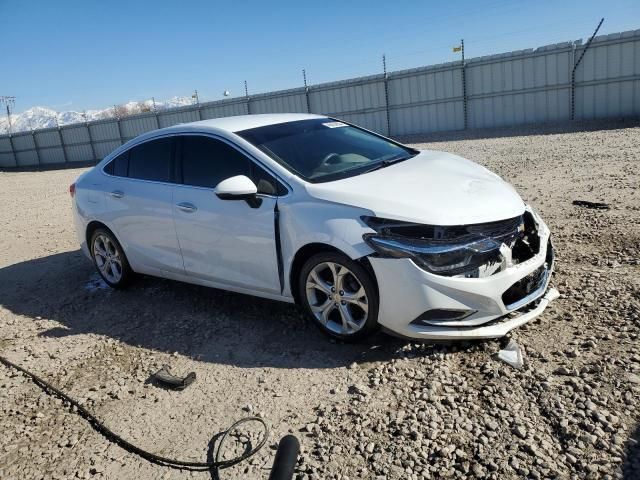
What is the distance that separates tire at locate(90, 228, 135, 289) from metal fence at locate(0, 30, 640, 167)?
17.4 meters

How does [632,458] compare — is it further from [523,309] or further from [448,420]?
[523,309]

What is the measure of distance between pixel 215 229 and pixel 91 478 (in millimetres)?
2044

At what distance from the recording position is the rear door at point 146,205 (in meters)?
4.88

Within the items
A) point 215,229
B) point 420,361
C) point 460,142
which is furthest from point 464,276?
point 460,142

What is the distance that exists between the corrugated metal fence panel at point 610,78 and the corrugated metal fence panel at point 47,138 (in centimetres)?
3154

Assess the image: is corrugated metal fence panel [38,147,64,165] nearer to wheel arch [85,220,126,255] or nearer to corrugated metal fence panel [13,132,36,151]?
corrugated metal fence panel [13,132,36,151]

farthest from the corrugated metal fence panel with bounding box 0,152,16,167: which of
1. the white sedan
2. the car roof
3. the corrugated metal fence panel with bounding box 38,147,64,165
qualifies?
the car roof

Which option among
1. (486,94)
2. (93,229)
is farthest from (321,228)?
(486,94)

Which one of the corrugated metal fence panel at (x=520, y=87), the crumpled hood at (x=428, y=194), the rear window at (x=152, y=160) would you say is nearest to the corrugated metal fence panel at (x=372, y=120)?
the corrugated metal fence panel at (x=520, y=87)

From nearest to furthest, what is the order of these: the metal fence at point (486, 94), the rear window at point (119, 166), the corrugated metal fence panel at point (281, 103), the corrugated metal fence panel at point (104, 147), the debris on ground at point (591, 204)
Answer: the rear window at point (119, 166) → the debris on ground at point (591, 204) → the metal fence at point (486, 94) → the corrugated metal fence panel at point (281, 103) → the corrugated metal fence panel at point (104, 147)

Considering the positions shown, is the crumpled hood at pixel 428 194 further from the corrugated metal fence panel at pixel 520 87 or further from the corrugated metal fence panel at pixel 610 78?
the corrugated metal fence panel at pixel 520 87

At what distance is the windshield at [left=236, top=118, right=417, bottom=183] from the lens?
421cm

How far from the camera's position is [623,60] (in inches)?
680

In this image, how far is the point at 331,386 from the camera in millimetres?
3447
